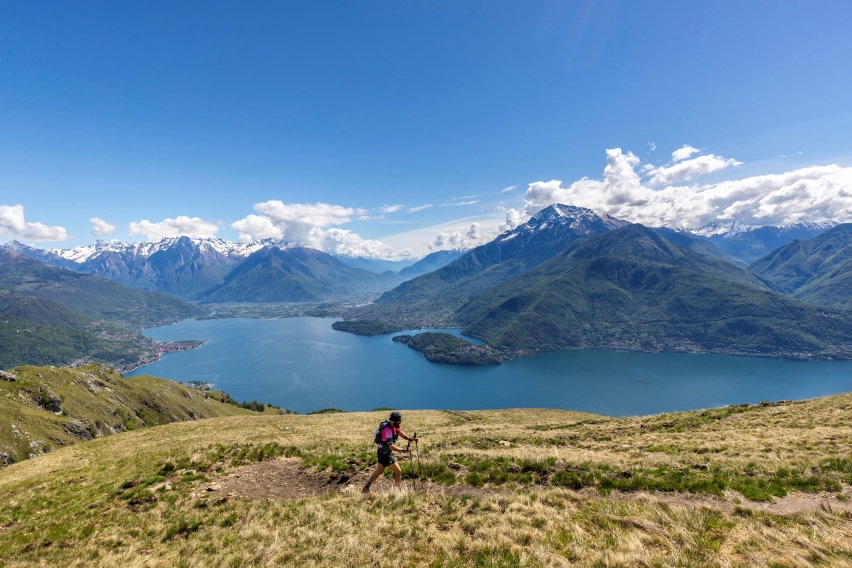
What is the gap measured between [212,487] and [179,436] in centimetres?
2297

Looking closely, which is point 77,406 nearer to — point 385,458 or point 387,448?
point 385,458

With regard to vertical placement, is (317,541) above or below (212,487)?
above

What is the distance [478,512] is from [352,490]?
263 inches

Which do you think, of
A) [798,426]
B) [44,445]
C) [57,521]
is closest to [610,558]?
[57,521]

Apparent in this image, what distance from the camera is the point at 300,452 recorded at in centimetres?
2300

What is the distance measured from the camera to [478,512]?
1285 cm

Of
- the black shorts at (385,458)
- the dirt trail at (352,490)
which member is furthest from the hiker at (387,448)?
the dirt trail at (352,490)

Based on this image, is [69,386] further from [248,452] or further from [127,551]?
[127,551]

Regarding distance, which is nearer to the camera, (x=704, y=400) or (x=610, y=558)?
(x=610, y=558)

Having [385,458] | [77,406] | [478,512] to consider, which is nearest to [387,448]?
[385,458]

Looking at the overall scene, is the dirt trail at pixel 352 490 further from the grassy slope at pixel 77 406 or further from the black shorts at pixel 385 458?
the grassy slope at pixel 77 406

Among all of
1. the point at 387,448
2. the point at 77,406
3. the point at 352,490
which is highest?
the point at 387,448

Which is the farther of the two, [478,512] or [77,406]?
[77,406]

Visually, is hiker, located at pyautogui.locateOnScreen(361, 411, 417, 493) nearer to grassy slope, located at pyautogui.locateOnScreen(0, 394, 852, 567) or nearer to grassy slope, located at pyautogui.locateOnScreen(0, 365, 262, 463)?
grassy slope, located at pyautogui.locateOnScreen(0, 394, 852, 567)
